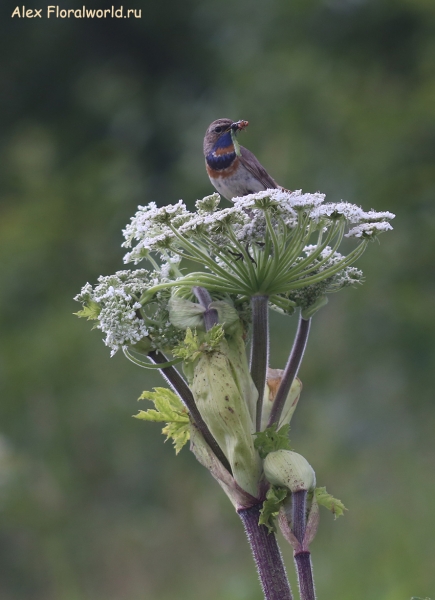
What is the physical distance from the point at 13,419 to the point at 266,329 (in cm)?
651

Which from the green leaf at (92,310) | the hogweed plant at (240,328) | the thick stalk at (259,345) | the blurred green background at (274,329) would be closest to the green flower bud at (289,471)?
the hogweed plant at (240,328)

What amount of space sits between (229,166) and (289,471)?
1.25 m

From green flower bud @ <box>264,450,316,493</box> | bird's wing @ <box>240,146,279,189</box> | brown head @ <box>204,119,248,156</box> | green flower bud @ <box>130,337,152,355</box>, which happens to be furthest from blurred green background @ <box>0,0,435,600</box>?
green flower bud @ <box>130,337,152,355</box>

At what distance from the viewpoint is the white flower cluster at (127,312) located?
165 centimetres

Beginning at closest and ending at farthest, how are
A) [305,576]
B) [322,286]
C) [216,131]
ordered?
[305,576] → [322,286] → [216,131]

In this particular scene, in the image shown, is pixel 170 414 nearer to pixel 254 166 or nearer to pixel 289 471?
pixel 289 471

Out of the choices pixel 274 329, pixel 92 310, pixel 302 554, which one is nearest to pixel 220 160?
pixel 92 310

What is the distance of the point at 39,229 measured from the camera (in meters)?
9.55

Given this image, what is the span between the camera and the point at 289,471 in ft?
A: 5.28

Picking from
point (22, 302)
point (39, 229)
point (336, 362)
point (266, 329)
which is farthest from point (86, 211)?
point (266, 329)

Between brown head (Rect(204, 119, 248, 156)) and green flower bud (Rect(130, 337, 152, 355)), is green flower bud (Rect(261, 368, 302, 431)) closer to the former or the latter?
green flower bud (Rect(130, 337, 152, 355))

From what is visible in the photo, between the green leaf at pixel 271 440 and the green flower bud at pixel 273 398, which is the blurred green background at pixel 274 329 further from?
the green leaf at pixel 271 440

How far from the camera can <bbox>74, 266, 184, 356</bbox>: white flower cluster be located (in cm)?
165

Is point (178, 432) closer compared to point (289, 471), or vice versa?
point (289, 471)
